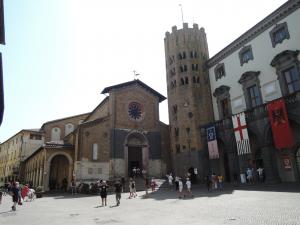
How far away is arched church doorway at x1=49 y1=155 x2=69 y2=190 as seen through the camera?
36091 mm

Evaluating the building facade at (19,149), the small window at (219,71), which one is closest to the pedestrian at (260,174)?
the small window at (219,71)

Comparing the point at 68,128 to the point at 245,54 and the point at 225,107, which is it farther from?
the point at 245,54

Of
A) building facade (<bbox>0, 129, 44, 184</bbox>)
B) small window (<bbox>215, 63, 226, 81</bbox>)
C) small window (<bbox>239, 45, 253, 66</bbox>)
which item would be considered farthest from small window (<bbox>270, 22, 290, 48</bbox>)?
building facade (<bbox>0, 129, 44, 184</bbox>)

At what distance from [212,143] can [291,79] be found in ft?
33.8

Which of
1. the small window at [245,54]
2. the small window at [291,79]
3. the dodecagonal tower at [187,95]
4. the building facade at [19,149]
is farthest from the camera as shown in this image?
the building facade at [19,149]

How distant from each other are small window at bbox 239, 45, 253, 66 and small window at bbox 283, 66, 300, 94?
477 centimetres

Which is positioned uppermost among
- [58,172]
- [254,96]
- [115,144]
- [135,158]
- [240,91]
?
[240,91]

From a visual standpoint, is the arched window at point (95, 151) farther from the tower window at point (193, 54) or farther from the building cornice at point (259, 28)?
the building cornice at point (259, 28)

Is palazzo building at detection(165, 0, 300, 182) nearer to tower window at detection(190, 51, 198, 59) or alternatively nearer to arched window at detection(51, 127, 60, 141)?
tower window at detection(190, 51, 198, 59)

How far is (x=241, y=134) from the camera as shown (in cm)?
2486

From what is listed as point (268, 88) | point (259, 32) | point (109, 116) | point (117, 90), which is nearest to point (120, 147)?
point (109, 116)

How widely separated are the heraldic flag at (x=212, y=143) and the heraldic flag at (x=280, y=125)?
7415 mm

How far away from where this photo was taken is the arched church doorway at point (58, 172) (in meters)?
36.1

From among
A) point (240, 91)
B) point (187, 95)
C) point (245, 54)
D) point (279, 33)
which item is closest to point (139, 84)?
point (187, 95)
